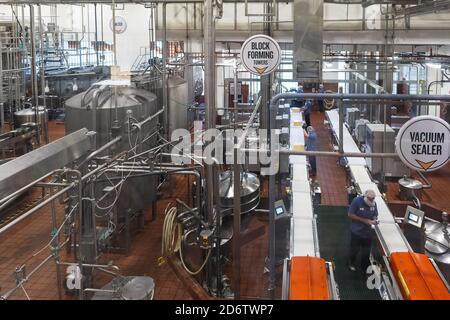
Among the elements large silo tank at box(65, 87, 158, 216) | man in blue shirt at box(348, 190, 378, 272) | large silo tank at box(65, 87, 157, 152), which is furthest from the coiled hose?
man in blue shirt at box(348, 190, 378, 272)

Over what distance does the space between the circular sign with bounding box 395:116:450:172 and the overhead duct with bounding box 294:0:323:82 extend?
9.80 feet

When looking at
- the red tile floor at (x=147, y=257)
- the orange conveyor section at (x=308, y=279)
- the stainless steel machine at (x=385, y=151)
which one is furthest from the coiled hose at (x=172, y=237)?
the stainless steel machine at (x=385, y=151)

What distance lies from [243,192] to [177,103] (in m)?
3.91

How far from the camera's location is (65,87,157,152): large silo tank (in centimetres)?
743

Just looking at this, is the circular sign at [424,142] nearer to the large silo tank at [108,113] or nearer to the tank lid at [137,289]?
the tank lid at [137,289]

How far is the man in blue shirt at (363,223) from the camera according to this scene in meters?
6.55

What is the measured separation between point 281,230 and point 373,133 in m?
4.80

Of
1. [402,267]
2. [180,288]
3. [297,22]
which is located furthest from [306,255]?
[297,22]

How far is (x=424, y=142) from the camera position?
14.3 feet

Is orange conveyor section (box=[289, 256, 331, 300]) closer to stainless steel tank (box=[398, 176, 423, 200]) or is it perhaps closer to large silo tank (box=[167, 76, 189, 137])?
stainless steel tank (box=[398, 176, 423, 200])

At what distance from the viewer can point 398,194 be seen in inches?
384

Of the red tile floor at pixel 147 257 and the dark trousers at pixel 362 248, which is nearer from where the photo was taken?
the red tile floor at pixel 147 257

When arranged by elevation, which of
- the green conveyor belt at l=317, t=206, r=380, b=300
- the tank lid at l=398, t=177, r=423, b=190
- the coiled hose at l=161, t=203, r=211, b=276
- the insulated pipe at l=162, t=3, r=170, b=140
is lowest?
the green conveyor belt at l=317, t=206, r=380, b=300

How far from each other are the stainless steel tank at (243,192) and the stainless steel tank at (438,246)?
264 centimetres
